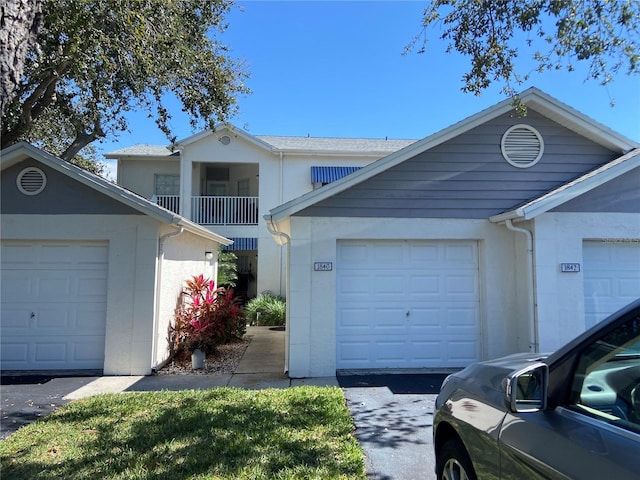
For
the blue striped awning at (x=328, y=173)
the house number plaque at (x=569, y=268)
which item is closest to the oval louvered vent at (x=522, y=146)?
the house number plaque at (x=569, y=268)

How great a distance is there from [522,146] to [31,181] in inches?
388

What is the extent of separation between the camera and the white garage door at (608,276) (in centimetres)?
746

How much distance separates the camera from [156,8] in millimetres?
7598

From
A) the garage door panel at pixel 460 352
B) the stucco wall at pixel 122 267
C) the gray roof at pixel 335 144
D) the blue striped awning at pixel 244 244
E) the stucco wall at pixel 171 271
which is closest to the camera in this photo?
the stucco wall at pixel 122 267

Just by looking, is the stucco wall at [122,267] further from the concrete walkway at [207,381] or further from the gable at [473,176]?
the gable at [473,176]

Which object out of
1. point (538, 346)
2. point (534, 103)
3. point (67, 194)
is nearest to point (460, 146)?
point (534, 103)

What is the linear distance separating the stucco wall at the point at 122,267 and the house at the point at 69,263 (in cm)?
2

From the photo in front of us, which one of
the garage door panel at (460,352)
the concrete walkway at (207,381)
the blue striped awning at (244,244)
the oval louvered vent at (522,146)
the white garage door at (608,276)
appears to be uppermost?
the oval louvered vent at (522,146)

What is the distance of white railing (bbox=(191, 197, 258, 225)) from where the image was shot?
53.0ft

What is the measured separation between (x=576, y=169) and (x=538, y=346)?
147 inches

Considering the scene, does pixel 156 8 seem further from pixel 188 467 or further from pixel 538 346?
pixel 538 346

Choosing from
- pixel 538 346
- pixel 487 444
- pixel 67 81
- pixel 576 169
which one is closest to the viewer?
pixel 487 444

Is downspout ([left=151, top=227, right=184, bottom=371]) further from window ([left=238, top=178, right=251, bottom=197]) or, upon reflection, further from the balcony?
window ([left=238, top=178, right=251, bottom=197])

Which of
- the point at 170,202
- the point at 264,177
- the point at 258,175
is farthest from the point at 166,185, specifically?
the point at 264,177
